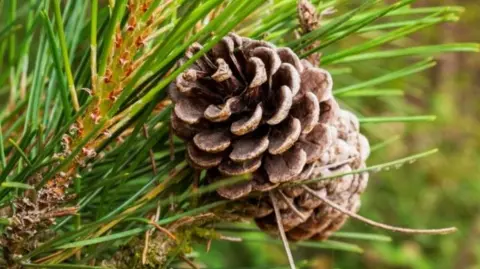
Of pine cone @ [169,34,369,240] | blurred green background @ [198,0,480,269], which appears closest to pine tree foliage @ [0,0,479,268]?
pine cone @ [169,34,369,240]

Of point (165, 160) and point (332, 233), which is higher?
point (165, 160)

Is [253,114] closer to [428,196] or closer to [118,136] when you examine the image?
[118,136]

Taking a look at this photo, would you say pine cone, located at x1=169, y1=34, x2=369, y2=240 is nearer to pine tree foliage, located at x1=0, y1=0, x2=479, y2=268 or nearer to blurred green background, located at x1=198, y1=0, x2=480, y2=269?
pine tree foliage, located at x1=0, y1=0, x2=479, y2=268

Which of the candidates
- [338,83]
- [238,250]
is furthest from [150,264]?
[238,250]

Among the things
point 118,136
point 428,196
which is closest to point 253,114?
point 118,136

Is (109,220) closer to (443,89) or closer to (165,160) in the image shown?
(165,160)
